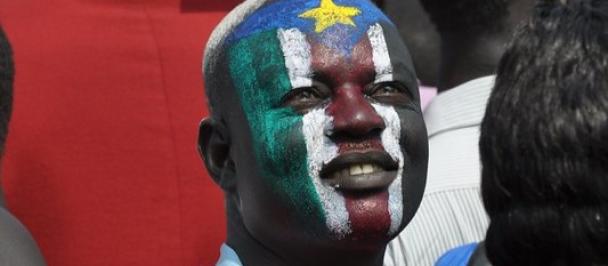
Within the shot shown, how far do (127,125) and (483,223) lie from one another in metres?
0.82

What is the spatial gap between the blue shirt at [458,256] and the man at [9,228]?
2.32 ft

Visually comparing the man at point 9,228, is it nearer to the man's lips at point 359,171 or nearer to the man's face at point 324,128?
the man's face at point 324,128

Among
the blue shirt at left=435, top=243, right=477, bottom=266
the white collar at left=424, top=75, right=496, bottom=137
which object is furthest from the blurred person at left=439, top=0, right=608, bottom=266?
the white collar at left=424, top=75, right=496, bottom=137

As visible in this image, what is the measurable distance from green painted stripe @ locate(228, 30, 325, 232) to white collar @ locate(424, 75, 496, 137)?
0.75 metres

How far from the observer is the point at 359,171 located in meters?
2.18

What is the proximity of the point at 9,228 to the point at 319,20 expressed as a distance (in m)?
0.65

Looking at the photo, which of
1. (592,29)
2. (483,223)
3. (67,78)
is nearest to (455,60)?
(483,223)

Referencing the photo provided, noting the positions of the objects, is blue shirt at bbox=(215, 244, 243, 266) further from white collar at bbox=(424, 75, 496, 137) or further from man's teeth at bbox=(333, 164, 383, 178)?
white collar at bbox=(424, 75, 496, 137)

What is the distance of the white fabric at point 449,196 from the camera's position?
265 cm

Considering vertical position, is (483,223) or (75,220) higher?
(483,223)

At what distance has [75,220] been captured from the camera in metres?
2.94

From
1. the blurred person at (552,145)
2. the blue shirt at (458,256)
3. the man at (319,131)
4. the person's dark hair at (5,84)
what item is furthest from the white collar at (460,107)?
the blurred person at (552,145)

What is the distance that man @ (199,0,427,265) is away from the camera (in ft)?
7.13

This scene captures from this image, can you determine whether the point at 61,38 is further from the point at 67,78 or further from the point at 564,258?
the point at 564,258
